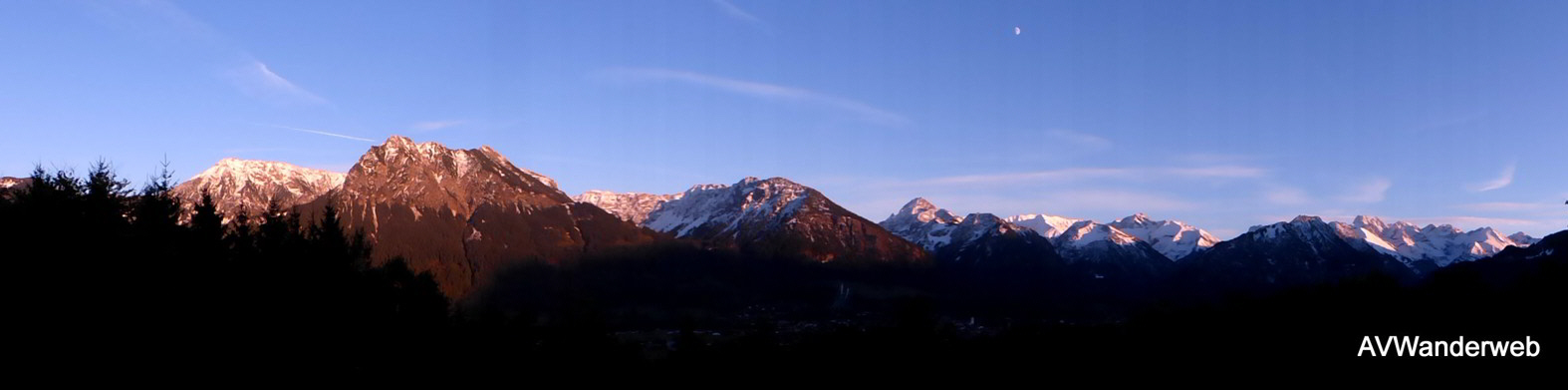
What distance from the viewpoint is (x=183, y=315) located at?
5788 cm

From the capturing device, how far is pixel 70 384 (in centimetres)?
4509

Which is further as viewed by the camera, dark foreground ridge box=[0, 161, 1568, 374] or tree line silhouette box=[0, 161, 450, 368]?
dark foreground ridge box=[0, 161, 1568, 374]

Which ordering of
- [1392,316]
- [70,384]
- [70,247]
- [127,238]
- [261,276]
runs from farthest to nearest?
1. [1392,316]
2. [261,276]
3. [127,238]
4. [70,247]
5. [70,384]

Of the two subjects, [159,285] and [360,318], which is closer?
[159,285]

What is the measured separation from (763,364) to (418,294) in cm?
4118

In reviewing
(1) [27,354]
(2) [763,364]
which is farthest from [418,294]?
A: (1) [27,354]

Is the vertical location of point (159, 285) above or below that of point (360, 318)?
above

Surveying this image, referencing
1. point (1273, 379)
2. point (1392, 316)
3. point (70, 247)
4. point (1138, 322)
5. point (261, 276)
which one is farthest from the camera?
point (1138, 322)

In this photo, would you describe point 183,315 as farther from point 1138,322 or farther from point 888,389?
point 1138,322

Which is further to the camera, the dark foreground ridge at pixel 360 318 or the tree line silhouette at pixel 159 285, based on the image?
the dark foreground ridge at pixel 360 318

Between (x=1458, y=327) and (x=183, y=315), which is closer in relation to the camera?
(x=183, y=315)

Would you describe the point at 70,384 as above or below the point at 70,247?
below

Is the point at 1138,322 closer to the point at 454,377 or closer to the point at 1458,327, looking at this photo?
the point at 1458,327

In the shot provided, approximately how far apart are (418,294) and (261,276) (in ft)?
134
